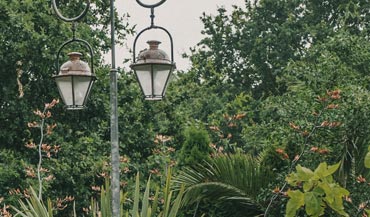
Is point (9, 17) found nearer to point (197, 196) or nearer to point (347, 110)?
point (197, 196)

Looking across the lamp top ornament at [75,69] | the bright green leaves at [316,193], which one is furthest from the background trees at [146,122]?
the bright green leaves at [316,193]

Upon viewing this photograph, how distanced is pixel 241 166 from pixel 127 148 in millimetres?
2967

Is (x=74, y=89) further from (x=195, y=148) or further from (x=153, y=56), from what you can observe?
(x=195, y=148)

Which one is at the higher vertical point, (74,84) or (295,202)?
(74,84)

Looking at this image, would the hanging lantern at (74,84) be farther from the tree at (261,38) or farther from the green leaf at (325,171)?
the tree at (261,38)

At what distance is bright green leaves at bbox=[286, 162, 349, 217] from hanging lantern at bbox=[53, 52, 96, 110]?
173 cm

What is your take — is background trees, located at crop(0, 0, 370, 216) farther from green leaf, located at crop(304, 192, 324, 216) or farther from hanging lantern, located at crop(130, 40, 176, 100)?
green leaf, located at crop(304, 192, 324, 216)

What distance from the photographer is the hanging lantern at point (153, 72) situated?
435cm

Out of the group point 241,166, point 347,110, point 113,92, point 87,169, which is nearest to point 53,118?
point 87,169

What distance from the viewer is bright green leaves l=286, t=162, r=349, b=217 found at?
116 inches

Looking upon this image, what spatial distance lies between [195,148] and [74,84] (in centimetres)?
441

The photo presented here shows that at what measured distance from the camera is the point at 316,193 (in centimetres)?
295

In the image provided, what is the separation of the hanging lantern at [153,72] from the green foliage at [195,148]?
4327 mm

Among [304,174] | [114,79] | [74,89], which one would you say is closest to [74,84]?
[74,89]
